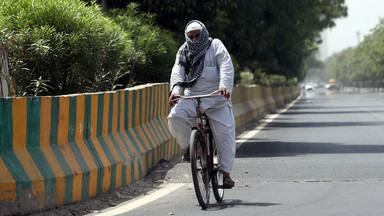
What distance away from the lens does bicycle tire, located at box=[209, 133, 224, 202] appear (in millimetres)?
7862

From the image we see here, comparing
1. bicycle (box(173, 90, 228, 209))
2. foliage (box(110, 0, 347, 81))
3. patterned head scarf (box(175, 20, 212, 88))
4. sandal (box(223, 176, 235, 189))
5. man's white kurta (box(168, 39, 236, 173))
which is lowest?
sandal (box(223, 176, 235, 189))

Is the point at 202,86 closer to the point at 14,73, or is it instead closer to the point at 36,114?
the point at 36,114

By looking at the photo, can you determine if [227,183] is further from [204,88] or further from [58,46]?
[58,46]

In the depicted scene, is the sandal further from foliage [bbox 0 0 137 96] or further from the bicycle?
foliage [bbox 0 0 137 96]

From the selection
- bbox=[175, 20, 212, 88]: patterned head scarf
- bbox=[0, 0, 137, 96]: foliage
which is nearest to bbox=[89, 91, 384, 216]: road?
bbox=[175, 20, 212, 88]: patterned head scarf

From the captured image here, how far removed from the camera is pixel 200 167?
7715 mm

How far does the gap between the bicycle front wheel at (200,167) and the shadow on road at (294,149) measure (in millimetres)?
5614

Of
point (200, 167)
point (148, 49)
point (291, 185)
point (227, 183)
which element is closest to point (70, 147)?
point (200, 167)

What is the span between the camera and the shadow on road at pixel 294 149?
547 inches

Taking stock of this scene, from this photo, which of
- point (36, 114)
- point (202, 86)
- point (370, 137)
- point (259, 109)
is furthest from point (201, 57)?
point (259, 109)

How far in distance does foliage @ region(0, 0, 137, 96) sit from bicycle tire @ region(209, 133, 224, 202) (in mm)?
3051

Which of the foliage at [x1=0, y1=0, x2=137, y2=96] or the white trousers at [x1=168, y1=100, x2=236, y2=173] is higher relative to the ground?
the foliage at [x1=0, y1=0, x2=137, y2=96]

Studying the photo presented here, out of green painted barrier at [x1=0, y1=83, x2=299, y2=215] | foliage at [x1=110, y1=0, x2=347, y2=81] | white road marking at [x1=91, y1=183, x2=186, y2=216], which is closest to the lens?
green painted barrier at [x1=0, y1=83, x2=299, y2=215]

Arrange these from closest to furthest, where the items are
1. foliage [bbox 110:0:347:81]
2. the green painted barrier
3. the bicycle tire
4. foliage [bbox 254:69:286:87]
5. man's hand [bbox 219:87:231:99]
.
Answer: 1. the green painted barrier
2. man's hand [bbox 219:87:231:99]
3. the bicycle tire
4. foliage [bbox 110:0:347:81]
5. foliage [bbox 254:69:286:87]
